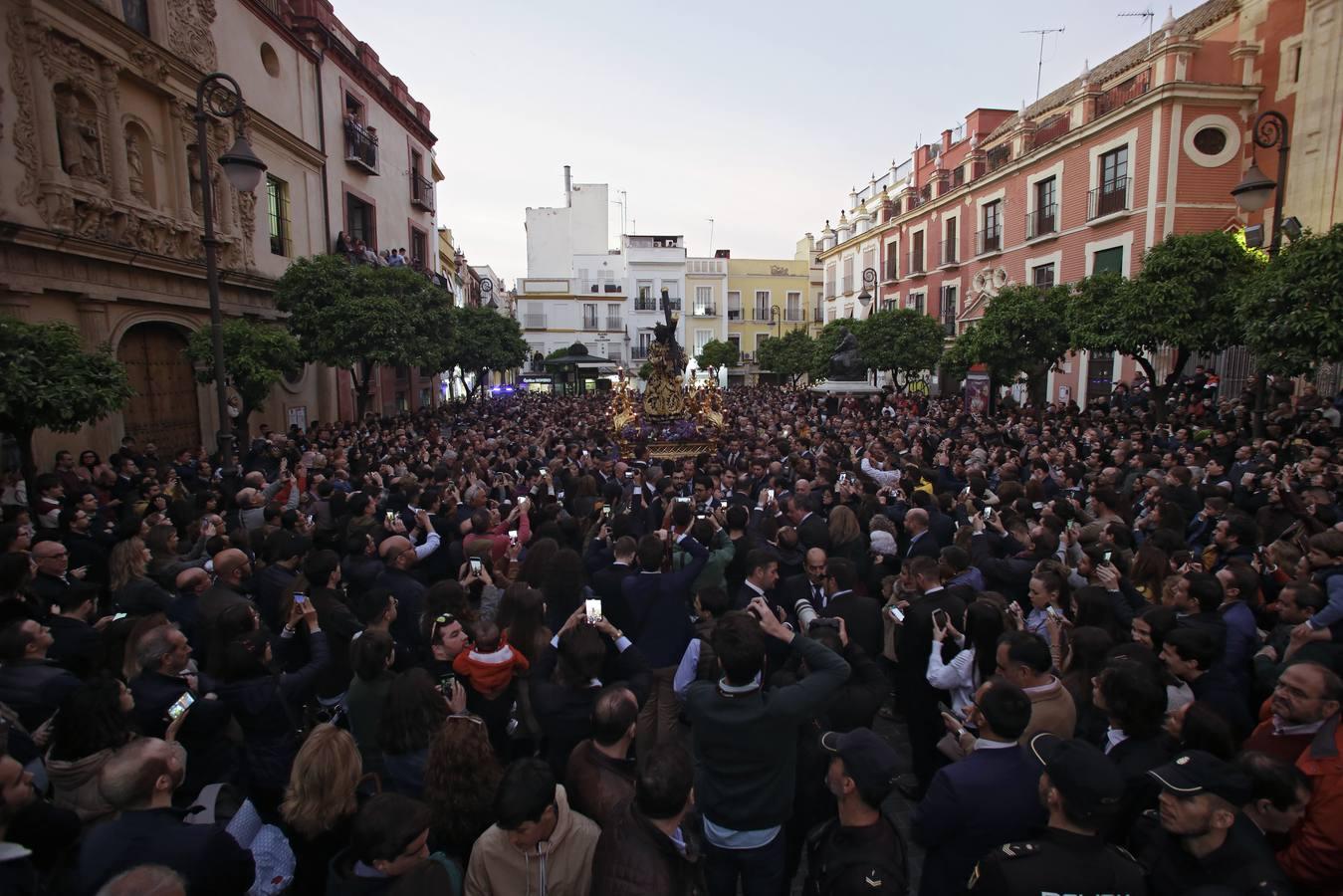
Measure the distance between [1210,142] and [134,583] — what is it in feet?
81.9

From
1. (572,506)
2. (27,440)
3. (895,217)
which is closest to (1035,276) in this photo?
(895,217)

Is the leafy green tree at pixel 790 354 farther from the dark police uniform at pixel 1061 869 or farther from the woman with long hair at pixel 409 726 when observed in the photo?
the dark police uniform at pixel 1061 869

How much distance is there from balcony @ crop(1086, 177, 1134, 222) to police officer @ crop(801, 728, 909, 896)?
23.1 m

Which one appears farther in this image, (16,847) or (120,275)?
(120,275)

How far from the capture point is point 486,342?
2778 centimetres

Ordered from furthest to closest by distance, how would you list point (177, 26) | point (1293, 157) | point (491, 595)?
point (1293, 157) → point (177, 26) → point (491, 595)

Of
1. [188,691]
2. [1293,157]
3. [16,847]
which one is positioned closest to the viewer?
[16,847]

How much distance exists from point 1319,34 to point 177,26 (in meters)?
23.9

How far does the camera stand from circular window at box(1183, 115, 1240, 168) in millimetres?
19078

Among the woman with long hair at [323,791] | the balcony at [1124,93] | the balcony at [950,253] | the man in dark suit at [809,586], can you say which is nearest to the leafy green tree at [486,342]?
the balcony at [950,253]

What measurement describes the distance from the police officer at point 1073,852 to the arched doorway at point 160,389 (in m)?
14.4

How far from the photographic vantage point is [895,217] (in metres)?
35.3

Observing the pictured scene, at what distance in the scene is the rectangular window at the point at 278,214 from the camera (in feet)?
58.0

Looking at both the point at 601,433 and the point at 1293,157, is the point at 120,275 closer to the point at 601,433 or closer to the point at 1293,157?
the point at 601,433
